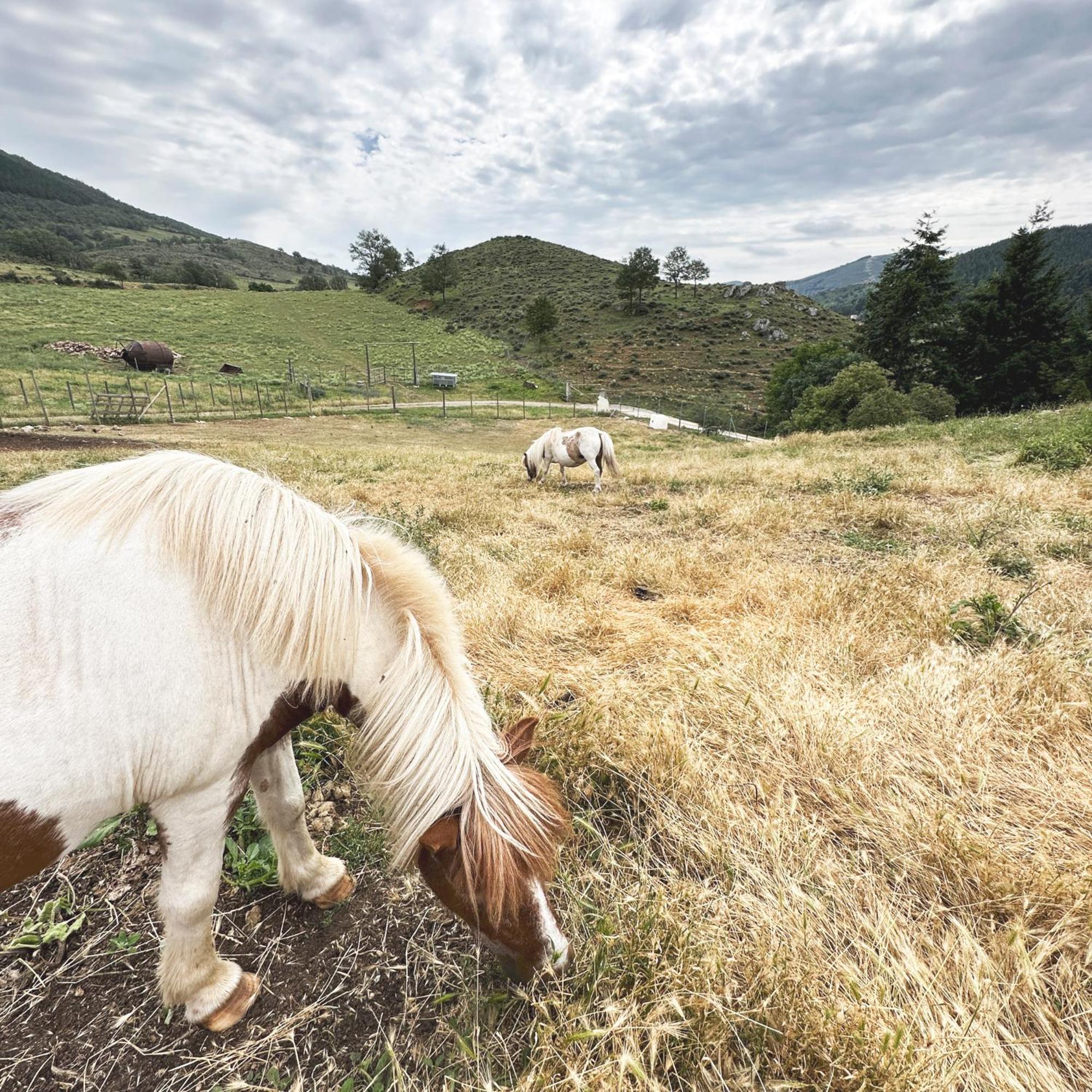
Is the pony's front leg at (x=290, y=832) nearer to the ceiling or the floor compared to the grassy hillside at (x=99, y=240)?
nearer to the floor

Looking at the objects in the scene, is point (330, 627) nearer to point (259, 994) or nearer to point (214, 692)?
point (214, 692)

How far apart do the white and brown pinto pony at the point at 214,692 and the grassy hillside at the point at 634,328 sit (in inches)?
1566

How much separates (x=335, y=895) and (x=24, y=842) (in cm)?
108

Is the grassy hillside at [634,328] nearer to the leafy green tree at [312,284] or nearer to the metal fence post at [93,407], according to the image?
the leafy green tree at [312,284]

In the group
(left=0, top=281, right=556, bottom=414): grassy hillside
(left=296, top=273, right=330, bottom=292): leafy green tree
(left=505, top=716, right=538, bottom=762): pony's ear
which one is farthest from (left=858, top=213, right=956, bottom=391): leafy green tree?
(left=296, top=273, right=330, bottom=292): leafy green tree

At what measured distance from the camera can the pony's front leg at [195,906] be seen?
153 centimetres

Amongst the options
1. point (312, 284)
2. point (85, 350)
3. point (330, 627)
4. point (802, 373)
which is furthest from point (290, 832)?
point (312, 284)

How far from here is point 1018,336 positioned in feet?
95.2

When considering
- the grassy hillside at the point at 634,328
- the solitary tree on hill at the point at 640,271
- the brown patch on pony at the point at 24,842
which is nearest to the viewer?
the brown patch on pony at the point at 24,842

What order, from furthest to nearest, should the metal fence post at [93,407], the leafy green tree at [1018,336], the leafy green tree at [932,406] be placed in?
the leafy green tree at [1018,336] → the leafy green tree at [932,406] → the metal fence post at [93,407]

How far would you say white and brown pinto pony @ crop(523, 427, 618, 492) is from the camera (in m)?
10.1

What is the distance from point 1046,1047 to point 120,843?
10.7 feet

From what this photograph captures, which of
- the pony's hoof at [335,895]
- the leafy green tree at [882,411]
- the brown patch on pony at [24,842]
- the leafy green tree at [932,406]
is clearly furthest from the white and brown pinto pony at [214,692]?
the leafy green tree at [932,406]

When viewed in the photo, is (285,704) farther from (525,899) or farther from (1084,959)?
(1084,959)
